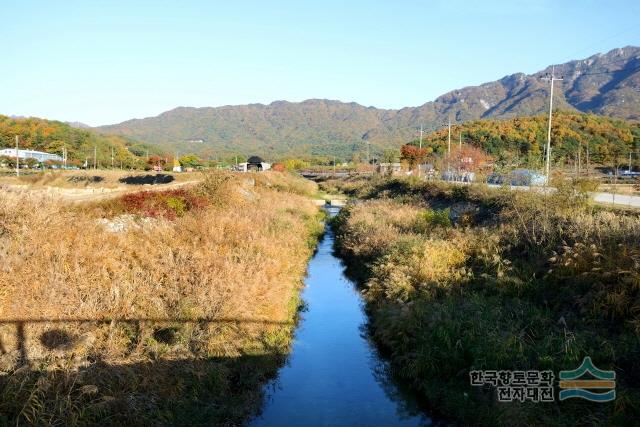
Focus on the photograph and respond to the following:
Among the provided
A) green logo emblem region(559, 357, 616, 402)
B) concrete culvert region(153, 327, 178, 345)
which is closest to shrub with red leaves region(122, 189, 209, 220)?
concrete culvert region(153, 327, 178, 345)

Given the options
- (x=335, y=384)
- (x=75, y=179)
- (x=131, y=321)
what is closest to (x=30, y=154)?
(x=75, y=179)

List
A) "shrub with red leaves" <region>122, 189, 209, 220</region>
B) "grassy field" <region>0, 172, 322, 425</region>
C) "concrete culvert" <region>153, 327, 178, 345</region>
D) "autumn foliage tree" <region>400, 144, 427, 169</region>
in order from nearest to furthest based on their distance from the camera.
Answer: "grassy field" <region>0, 172, 322, 425</region>
"concrete culvert" <region>153, 327, 178, 345</region>
"shrub with red leaves" <region>122, 189, 209, 220</region>
"autumn foliage tree" <region>400, 144, 427, 169</region>

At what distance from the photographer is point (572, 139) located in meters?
73.9

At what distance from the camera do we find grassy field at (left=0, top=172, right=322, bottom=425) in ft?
23.4

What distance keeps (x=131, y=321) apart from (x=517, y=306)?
8.18m

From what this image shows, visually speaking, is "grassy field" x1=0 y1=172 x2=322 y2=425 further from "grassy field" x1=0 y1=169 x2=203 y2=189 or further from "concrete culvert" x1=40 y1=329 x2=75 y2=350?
"grassy field" x1=0 y1=169 x2=203 y2=189

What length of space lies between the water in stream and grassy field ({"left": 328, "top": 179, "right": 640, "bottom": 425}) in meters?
0.52

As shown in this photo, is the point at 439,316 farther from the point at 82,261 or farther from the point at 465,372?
the point at 82,261

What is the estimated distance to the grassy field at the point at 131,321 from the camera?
23.4 feet

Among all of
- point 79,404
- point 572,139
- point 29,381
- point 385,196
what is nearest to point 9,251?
point 29,381

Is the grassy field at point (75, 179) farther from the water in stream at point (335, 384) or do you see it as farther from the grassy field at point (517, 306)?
the grassy field at point (517, 306)

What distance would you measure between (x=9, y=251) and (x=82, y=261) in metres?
1.36

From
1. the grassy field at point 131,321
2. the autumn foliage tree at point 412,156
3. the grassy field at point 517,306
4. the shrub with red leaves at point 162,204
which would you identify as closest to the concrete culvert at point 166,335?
the grassy field at point 131,321

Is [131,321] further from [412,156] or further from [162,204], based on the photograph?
[412,156]
